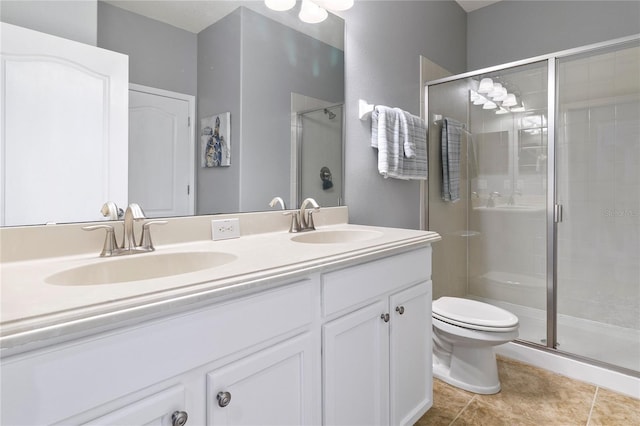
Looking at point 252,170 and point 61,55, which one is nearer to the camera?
point 61,55

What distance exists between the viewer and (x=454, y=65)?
2.94 m

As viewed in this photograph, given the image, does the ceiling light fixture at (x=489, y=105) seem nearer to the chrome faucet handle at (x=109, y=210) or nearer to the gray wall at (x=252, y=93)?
the gray wall at (x=252, y=93)

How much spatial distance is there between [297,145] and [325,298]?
91 cm

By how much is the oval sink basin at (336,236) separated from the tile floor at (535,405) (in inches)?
35.2

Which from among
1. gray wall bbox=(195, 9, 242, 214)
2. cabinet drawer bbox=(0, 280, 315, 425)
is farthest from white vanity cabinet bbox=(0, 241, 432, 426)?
gray wall bbox=(195, 9, 242, 214)

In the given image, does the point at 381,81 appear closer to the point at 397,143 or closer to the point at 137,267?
the point at 397,143

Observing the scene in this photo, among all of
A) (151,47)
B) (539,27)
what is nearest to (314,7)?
(151,47)

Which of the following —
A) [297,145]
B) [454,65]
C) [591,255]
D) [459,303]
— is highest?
[454,65]

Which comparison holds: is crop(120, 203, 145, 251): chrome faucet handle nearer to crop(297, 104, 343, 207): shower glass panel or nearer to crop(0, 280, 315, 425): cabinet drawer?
crop(0, 280, 315, 425): cabinet drawer

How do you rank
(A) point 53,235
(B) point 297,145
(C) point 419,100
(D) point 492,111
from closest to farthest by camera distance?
(A) point 53,235
(B) point 297,145
(C) point 419,100
(D) point 492,111

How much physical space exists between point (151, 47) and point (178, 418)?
1171 millimetres

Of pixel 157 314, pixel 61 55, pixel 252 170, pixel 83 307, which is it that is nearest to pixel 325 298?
pixel 157 314

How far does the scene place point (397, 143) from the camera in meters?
2.02

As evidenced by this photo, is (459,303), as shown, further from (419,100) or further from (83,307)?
(83,307)
